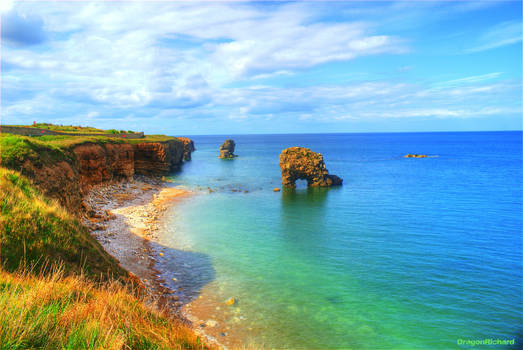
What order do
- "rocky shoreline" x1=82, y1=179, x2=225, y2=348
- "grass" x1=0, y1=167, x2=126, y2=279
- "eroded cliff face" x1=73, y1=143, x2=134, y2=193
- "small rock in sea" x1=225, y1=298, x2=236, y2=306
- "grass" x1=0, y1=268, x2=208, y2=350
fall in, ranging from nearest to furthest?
"grass" x1=0, y1=268, x2=208, y2=350 < "grass" x1=0, y1=167, x2=126, y2=279 < "small rock in sea" x1=225, y1=298, x2=236, y2=306 < "rocky shoreline" x1=82, y1=179, x2=225, y2=348 < "eroded cliff face" x1=73, y1=143, x2=134, y2=193

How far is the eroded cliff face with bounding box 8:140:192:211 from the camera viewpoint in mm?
17703

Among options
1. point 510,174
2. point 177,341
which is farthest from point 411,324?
point 510,174

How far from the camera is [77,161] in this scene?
27.5 metres

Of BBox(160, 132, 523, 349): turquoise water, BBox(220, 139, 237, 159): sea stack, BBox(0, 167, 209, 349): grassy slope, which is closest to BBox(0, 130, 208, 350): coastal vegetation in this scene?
BBox(0, 167, 209, 349): grassy slope

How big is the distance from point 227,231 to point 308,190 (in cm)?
2524

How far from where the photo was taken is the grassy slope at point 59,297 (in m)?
5.07

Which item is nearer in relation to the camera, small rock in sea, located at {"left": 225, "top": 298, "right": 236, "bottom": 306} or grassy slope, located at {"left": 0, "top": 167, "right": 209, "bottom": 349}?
grassy slope, located at {"left": 0, "top": 167, "right": 209, "bottom": 349}

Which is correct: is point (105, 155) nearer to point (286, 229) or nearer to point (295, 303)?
point (286, 229)

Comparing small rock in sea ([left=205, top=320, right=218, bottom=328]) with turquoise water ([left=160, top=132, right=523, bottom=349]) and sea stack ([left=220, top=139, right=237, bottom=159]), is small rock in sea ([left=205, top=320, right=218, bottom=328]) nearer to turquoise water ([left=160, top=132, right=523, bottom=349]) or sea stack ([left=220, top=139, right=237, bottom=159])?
turquoise water ([left=160, top=132, right=523, bottom=349])

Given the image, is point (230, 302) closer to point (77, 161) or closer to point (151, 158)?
point (77, 161)

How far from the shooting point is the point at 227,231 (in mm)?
28906

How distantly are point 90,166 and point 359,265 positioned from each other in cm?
3182

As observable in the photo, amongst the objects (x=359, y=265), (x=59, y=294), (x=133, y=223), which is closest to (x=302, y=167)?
(x=133, y=223)

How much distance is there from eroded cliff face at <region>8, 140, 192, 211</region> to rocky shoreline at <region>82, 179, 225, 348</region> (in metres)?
1.89
